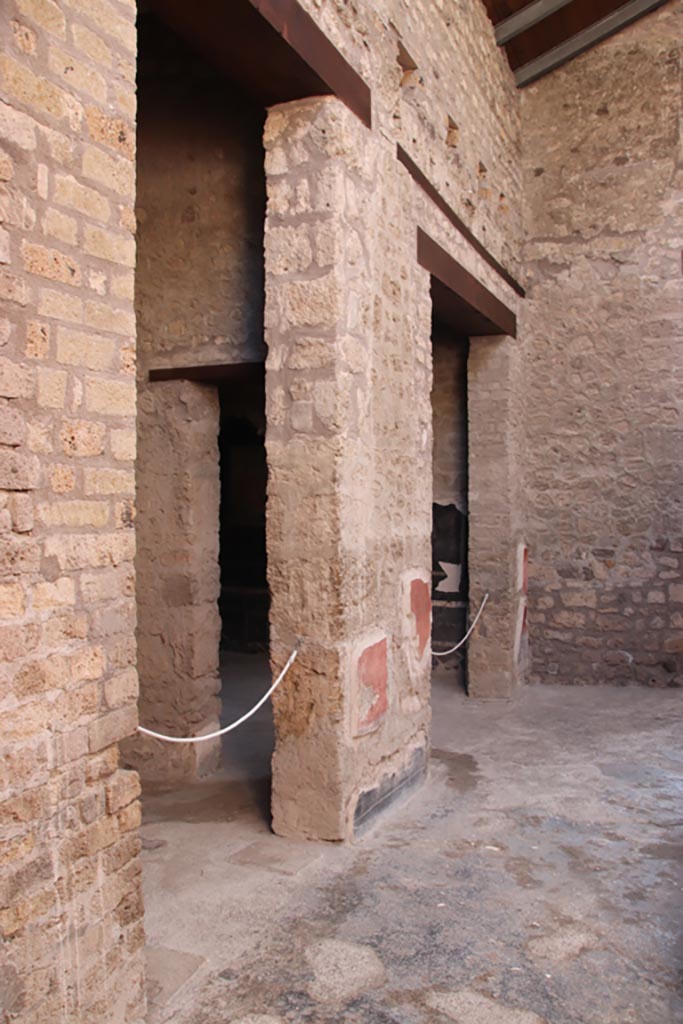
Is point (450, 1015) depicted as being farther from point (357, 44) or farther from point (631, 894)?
point (357, 44)

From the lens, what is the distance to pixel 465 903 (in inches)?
136

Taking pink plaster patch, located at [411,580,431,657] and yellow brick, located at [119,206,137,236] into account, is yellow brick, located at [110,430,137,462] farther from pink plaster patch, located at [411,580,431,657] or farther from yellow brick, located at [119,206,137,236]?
pink plaster patch, located at [411,580,431,657]

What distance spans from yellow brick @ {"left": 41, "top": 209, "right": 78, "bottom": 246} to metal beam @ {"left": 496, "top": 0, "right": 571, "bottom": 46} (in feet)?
16.8

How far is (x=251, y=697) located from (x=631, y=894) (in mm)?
4050

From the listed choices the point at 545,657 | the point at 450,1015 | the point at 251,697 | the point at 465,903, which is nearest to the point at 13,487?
the point at 450,1015

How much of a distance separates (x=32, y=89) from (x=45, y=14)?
202 mm

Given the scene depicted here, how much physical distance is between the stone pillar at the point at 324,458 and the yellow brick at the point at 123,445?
1413 millimetres

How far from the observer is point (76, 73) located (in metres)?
2.33

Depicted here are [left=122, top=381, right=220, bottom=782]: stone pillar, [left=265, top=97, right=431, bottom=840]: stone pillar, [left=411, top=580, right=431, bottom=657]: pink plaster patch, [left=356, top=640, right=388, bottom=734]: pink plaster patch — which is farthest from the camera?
[left=122, top=381, right=220, bottom=782]: stone pillar

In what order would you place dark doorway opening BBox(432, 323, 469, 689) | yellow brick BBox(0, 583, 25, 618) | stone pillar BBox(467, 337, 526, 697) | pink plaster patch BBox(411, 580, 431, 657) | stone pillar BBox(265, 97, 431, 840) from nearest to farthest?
yellow brick BBox(0, 583, 25, 618) < stone pillar BBox(265, 97, 431, 840) < pink plaster patch BBox(411, 580, 431, 657) < stone pillar BBox(467, 337, 526, 697) < dark doorway opening BBox(432, 323, 469, 689)

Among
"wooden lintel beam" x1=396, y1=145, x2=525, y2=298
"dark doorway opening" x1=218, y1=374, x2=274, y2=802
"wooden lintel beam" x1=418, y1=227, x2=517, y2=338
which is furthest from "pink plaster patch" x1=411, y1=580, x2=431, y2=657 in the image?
"dark doorway opening" x1=218, y1=374, x2=274, y2=802

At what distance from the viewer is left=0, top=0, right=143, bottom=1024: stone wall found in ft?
7.08

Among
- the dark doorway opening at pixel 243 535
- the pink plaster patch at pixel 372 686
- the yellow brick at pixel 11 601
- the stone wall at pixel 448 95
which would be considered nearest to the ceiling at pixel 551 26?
the stone wall at pixel 448 95

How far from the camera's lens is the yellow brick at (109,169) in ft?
7.86
